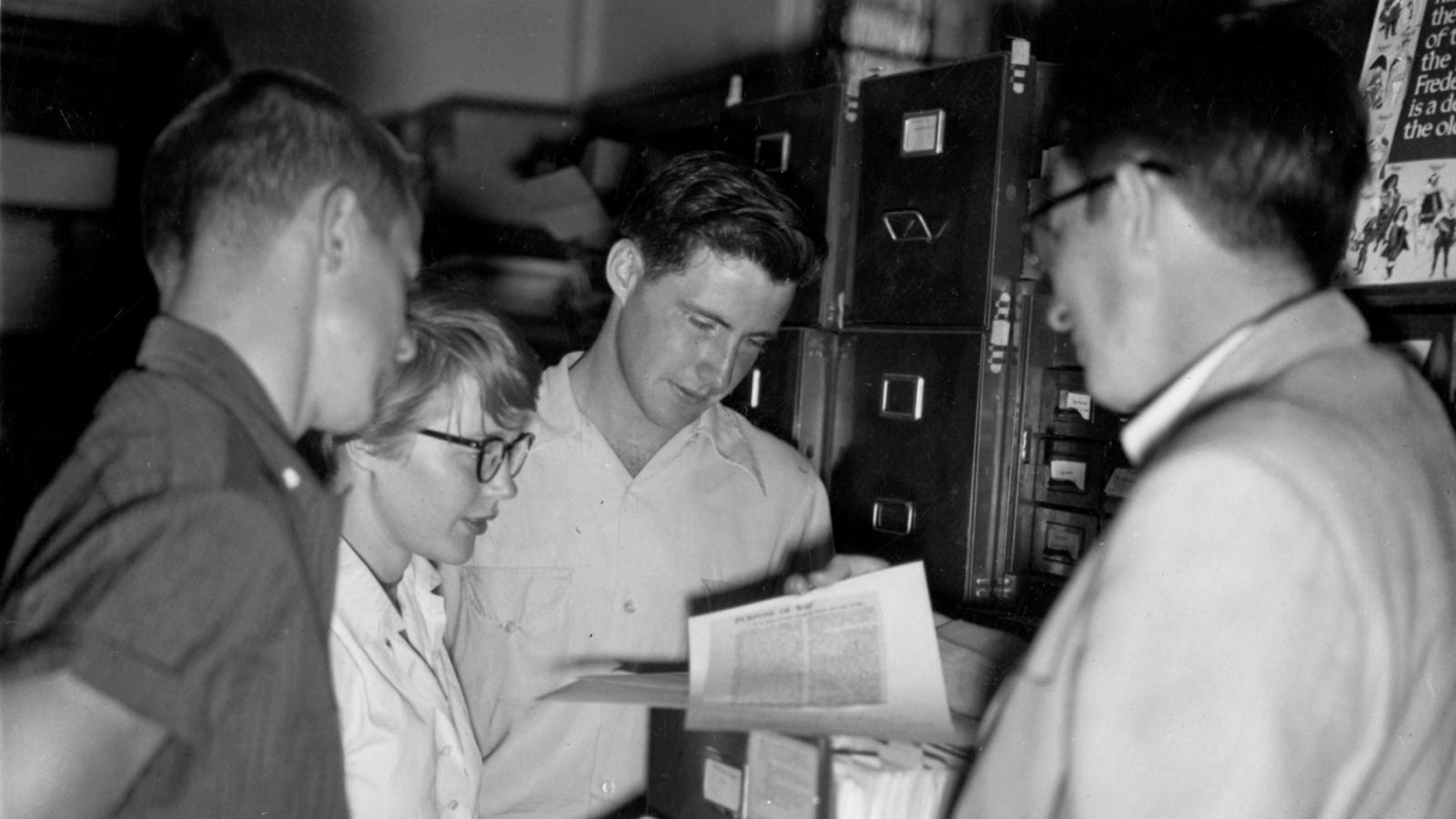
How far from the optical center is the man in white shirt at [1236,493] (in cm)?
78

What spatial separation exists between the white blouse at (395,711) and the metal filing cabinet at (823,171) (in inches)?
48.3

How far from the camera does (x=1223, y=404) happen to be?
0.90 metres

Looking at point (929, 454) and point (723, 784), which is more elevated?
point (929, 454)

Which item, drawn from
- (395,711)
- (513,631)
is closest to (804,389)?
(513,631)

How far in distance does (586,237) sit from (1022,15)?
138 cm

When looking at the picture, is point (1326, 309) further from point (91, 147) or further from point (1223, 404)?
point (91, 147)

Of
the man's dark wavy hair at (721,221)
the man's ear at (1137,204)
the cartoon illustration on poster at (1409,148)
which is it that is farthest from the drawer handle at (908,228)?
the man's ear at (1137,204)

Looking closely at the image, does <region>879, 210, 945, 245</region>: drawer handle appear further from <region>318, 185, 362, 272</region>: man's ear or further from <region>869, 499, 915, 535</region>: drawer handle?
<region>318, 185, 362, 272</region>: man's ear

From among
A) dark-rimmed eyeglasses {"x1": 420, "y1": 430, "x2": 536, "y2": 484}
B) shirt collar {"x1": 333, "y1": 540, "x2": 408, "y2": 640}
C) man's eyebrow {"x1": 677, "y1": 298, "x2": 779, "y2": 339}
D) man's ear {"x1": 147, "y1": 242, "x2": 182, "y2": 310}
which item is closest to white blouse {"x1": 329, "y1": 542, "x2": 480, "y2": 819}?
shirt collar {"x1": 333, "y1": 540, "x2": 408, "y2": 640}

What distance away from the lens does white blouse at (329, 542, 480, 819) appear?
123 centimetres

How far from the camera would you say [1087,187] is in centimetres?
107

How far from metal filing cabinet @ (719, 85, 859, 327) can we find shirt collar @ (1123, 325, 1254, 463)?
1.33 m

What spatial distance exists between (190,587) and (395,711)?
59cm

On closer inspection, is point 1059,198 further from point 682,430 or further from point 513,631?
point 513,631
